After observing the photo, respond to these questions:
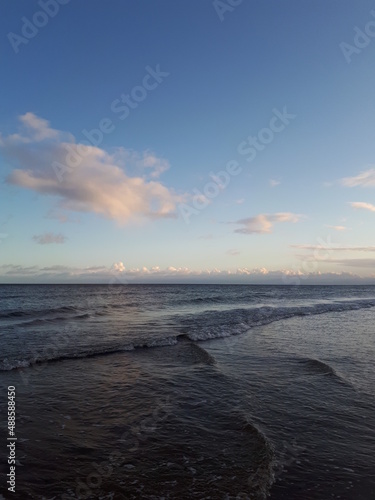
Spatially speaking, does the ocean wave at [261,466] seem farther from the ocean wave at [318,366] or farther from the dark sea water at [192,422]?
the ocean wave at [318,366]

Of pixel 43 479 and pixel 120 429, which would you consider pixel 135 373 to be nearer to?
pixel 120 429

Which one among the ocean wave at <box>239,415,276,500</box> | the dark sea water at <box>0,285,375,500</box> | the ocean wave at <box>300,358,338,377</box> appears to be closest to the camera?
the ocean wave at <box>239,415,276,500</box>

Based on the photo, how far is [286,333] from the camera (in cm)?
2272

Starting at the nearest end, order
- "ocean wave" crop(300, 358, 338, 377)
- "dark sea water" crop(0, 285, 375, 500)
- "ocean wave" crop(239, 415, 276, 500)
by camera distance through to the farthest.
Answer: "ocean wave" crop(239, 415, 276, 500)
"dark sea water" crop(0, 285, 375, 500)
"ocean wave" crop(300, 358, 338, 377)

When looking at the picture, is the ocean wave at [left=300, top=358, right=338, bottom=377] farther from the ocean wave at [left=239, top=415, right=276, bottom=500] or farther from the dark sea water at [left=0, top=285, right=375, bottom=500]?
the ocean wave at [left=239, top=415, right=276, bottom=500]

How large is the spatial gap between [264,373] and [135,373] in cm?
527

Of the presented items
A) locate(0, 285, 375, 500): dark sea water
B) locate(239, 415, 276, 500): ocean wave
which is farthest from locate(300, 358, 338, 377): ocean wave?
locate(239, 415, 276, 500): ocean wave

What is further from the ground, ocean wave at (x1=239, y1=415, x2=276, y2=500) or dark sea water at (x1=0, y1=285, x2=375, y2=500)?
ocean wave at (x1=239, y1=415, x2=276, y2=500)

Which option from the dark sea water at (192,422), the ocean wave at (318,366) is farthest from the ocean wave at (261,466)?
the ocean wave at (318,366)

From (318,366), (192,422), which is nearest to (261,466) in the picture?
(192,422)

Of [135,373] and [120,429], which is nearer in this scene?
[120,429]

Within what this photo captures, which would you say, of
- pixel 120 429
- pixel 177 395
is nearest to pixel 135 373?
pixel 177 395

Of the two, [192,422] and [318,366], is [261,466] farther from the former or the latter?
[318,366]

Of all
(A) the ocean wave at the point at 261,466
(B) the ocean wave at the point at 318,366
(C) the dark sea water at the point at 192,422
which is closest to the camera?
(A) the ocean wave at the point at 261,466
